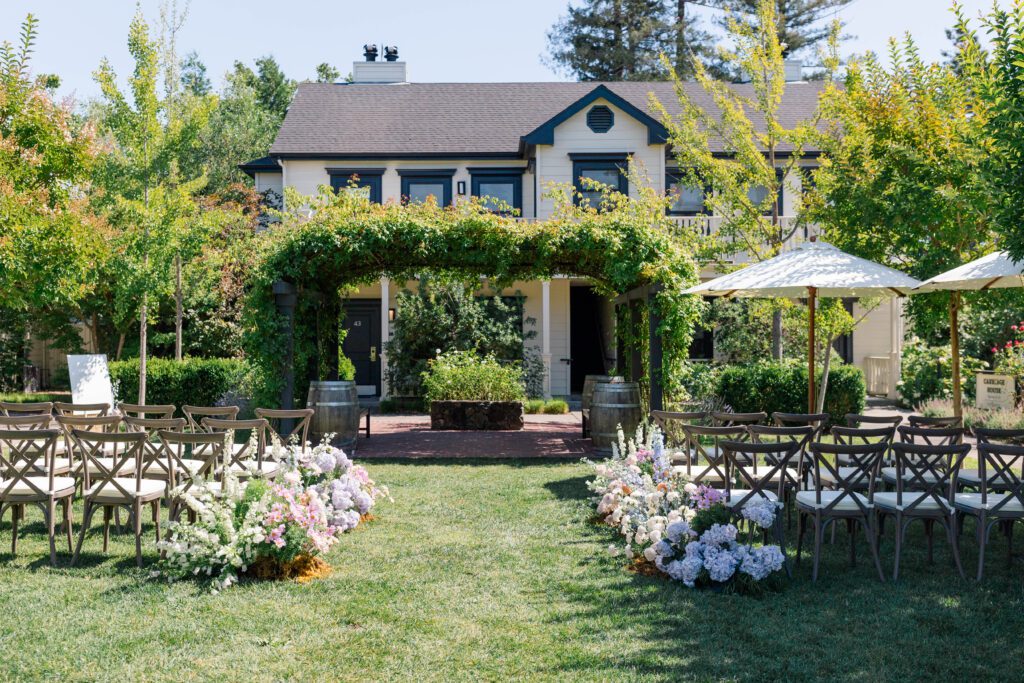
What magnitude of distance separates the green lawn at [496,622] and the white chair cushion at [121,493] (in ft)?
1.55

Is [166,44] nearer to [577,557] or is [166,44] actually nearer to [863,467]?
[577,557]

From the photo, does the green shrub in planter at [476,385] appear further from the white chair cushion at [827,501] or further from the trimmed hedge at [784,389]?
the white chair cushion at [827,501]

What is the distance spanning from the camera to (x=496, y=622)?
4914mm

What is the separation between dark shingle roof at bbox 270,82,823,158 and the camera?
20.0 metres

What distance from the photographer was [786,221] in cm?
1712

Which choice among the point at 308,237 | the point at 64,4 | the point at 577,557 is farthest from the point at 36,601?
the point at 64,4

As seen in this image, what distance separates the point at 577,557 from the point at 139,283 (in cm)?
919

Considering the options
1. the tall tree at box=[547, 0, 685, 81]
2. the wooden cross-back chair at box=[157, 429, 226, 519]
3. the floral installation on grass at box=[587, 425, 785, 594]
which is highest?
the tall tree at box=[547, 0, 685, 81]

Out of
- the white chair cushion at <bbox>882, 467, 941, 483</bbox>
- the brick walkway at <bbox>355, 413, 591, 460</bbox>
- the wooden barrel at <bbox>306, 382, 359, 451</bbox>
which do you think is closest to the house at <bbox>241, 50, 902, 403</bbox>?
the brick walkway at <bbox>355, 413, 591, 460</bbox>

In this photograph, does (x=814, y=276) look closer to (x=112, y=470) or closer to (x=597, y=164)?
(x=112, y=470)

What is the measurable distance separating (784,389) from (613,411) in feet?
14.1

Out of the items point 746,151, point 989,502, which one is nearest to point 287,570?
point 989,502

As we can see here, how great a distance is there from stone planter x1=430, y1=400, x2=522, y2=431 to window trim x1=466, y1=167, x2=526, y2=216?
728cm

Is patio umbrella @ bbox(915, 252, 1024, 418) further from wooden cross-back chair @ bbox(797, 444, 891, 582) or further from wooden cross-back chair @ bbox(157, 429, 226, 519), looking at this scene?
wooden cross-back chair @ bbox(157, 429, 226, 519)
